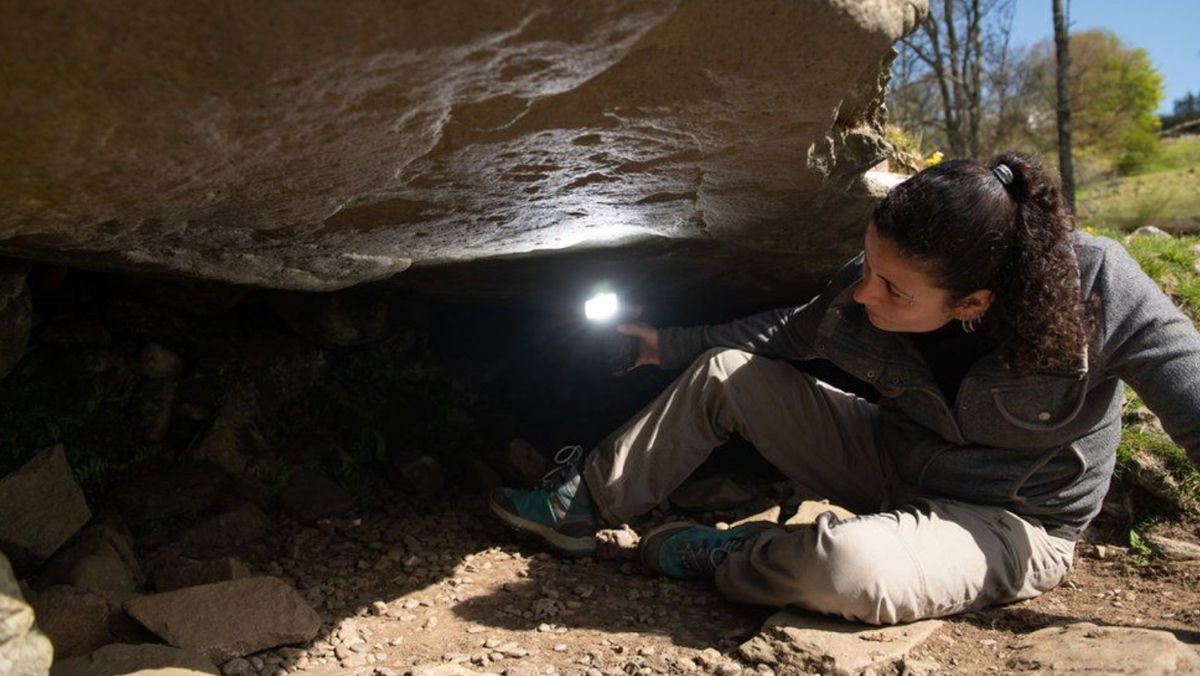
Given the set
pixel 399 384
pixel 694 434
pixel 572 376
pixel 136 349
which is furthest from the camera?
pixel 572 376

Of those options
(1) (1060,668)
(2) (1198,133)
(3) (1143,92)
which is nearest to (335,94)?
(1) (1060,668)

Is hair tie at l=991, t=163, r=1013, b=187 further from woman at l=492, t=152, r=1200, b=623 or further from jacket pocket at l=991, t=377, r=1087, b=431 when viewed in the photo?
jacket pocket at l=991, t=377, r=1087, b=431

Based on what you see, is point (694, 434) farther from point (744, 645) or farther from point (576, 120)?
point (576, 120)

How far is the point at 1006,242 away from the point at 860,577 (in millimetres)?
1007

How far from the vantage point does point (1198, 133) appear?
91.5 feet

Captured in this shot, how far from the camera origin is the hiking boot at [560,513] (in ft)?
11.2

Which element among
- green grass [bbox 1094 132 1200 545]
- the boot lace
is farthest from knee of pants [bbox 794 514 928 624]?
green grass [bbox 1094 132 1200 545]

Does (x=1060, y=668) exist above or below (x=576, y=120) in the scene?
below

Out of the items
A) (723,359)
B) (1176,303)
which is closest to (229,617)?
(723,359)

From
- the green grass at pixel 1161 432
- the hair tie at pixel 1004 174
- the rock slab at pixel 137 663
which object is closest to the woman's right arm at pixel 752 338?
the hair tie at pixel 1004 174

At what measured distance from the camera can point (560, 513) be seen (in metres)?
3.42

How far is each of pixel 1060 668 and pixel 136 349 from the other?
3322 millimetres

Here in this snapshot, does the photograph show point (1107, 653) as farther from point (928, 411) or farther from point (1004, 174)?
point (1004, 174)

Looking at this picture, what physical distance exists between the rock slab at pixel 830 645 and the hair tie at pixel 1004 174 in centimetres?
129
